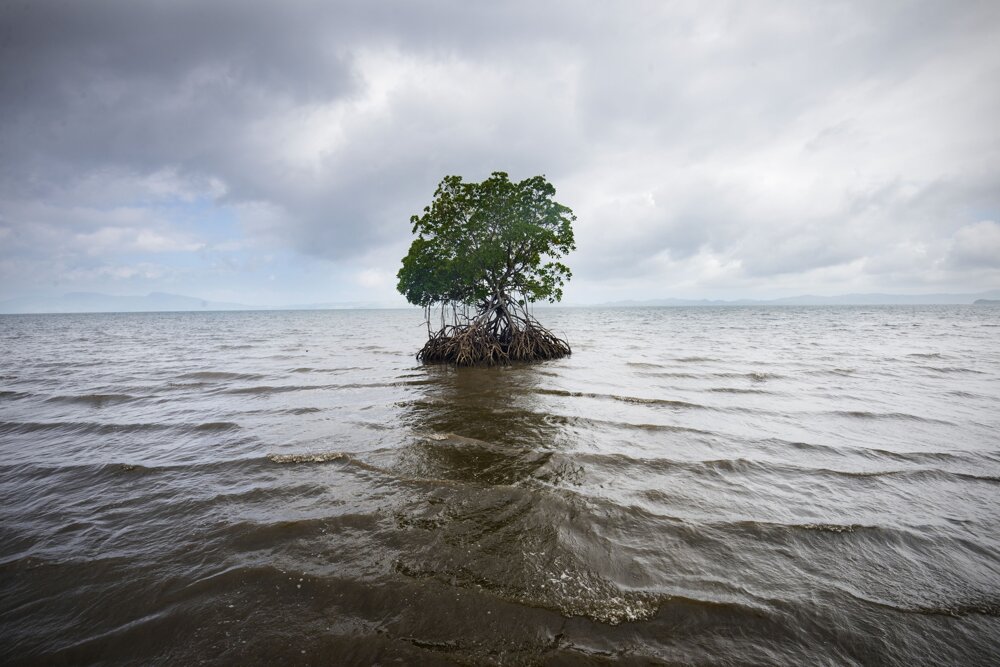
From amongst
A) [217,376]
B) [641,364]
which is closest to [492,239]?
[641,364]

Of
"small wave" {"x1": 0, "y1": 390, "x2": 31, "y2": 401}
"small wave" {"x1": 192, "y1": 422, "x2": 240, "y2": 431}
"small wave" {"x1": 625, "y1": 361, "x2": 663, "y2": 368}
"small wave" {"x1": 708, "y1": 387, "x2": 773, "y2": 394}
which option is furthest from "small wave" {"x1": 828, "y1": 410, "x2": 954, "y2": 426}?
"small wave" {"x1": 0, "y1": 390, "x2": 31, "y2": 401}

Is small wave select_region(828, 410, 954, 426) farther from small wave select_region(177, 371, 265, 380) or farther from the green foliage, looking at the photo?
small wave select_region(177, 371, 265, 380)

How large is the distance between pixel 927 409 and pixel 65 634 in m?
16.0

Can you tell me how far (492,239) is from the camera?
18.9 meters

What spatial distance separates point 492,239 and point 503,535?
15945 mm

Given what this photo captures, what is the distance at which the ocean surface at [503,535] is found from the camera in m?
3.07

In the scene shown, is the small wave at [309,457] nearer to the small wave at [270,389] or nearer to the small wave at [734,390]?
the small wave at [270,389]

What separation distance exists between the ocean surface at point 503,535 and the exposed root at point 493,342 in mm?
8942

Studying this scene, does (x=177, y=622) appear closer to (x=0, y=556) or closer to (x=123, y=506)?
(x=0, y=556)

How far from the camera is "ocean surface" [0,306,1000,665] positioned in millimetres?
3072

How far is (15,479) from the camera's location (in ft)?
20.2

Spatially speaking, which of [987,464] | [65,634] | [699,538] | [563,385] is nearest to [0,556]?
[65,634]

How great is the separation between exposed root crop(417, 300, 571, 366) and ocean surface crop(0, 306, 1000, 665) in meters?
8.94

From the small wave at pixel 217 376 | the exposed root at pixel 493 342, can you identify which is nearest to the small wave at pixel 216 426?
the small wave at pixel 217 376
